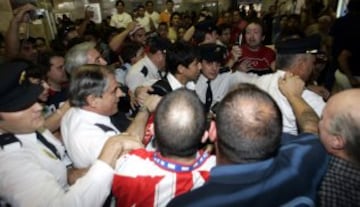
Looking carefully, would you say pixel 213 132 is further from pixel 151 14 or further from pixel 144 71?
pixel 151 14

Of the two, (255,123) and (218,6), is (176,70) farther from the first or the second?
(218,6)

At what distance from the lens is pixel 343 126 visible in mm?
1186

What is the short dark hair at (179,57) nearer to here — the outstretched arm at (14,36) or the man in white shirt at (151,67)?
the man in white shirt at (151,67)

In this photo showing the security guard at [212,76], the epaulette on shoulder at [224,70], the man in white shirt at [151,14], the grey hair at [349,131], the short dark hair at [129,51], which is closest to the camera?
the grey hair at [349,131]

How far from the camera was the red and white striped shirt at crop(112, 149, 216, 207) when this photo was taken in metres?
1.23

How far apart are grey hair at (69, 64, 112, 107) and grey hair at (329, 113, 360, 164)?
1.23m

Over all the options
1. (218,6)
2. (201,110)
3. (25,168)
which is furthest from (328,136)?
(218,6)

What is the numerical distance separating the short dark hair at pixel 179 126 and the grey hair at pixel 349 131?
1.72 feet

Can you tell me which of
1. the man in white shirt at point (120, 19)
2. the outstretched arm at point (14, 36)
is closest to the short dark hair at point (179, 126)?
the outstretched arm at point (14, 36)

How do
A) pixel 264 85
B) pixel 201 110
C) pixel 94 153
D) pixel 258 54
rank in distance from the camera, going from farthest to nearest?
1. pixel 258 54
2. pixel 264 85
3. pixel 94 153
4. pixel 201 110

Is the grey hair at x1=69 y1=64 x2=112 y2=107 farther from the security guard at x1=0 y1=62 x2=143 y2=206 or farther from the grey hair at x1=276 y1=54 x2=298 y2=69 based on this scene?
the grey hair at x1=276 y1=54 x2=298 y2=69

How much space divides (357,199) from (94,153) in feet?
4.00

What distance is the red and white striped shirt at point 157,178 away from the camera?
123cm

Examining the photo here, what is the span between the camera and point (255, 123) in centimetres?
102
